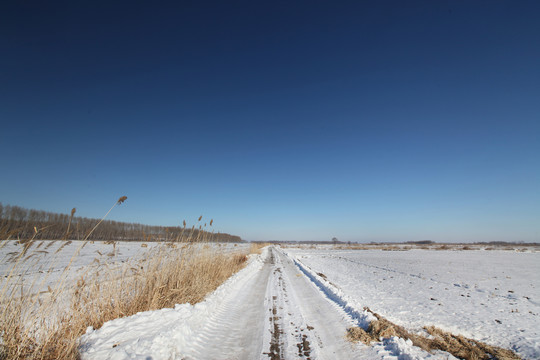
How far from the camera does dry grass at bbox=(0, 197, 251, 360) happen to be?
113 inches

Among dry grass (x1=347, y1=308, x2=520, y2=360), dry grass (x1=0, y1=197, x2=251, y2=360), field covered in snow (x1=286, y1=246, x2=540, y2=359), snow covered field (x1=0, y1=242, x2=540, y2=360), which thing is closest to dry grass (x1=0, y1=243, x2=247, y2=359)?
dry grass (x1=0, y1=197, x2=251, y2=360)

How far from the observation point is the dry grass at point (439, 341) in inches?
151

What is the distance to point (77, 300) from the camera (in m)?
3.93

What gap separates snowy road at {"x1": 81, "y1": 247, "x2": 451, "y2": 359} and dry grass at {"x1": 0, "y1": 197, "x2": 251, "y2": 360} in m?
0.33

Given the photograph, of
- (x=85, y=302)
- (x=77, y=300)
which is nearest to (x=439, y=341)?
(x=85, y=302)

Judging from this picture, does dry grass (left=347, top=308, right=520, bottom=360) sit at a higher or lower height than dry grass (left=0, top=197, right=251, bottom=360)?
lower

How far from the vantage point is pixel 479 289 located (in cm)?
902

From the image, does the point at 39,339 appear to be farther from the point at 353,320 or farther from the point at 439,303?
the point at 439,303

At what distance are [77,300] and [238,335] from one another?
2807mm

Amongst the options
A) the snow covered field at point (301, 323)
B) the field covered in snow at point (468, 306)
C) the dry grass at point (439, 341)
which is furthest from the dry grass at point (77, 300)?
the field covered in snow at point (468, 306)

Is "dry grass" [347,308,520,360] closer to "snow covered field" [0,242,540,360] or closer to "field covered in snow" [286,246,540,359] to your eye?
"snow covered field" [0,242,540,360]

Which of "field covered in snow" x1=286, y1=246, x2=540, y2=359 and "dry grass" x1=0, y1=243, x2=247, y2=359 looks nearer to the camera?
"dry grass" x1=0, y1=243, x2=247, y2=359

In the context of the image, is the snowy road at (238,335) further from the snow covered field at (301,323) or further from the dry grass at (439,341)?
the dry grass at (439,341)

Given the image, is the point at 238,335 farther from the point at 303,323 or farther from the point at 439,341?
the point at 439,341
